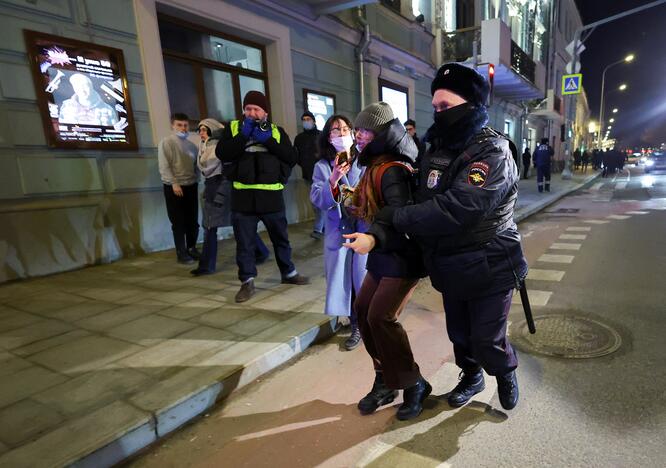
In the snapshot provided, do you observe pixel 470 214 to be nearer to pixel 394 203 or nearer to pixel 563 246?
pixel 394 203

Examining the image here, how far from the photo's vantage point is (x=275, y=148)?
3.92 m

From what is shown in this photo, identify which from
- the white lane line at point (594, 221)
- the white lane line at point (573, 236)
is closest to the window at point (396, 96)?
the white lane line at point (594, 221)

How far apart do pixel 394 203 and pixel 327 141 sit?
1242mm

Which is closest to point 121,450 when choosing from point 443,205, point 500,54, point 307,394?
point 307,394

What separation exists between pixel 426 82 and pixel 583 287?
10165 mm

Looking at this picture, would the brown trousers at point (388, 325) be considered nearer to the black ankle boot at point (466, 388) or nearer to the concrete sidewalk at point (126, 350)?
the black ankle boot at point (466, 388)

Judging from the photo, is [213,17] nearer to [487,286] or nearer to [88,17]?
[88,17]

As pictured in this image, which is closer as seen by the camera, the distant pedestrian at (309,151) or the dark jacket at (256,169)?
the dark jacket at (256,169)

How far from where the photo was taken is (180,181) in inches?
209

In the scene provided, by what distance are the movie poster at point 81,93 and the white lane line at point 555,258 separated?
6.09 metres

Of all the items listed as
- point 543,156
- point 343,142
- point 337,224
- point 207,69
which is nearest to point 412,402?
point 337,224

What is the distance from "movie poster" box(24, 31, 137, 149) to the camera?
4.81 m

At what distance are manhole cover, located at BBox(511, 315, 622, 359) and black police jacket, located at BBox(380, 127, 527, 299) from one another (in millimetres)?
1338

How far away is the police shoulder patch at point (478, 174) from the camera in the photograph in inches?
70.9
